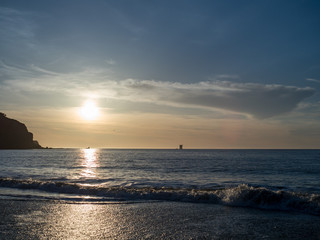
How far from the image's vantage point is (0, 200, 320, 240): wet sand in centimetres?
931

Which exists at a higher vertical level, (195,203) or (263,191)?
(263,191)

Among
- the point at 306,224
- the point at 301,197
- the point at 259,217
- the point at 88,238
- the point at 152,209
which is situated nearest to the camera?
the point at 88,238

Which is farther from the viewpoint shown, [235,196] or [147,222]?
[235,196]

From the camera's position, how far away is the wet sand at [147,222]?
9312mm

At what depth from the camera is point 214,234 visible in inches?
368

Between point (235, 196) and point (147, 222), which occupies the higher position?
point (235, 196)

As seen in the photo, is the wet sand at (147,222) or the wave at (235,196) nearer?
the wet sand at (147,222)

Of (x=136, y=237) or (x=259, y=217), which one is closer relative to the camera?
(x=136, y=237)

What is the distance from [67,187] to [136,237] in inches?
585

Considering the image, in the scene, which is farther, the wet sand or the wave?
the wave

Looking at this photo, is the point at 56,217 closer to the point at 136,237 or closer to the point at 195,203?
the point at 136,237

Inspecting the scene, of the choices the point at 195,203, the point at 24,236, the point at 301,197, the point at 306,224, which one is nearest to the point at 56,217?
the point at 24,236

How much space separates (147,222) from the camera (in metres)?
11.0

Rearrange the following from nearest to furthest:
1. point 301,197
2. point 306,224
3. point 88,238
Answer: point 88,238
point 306,224
point 301,197
